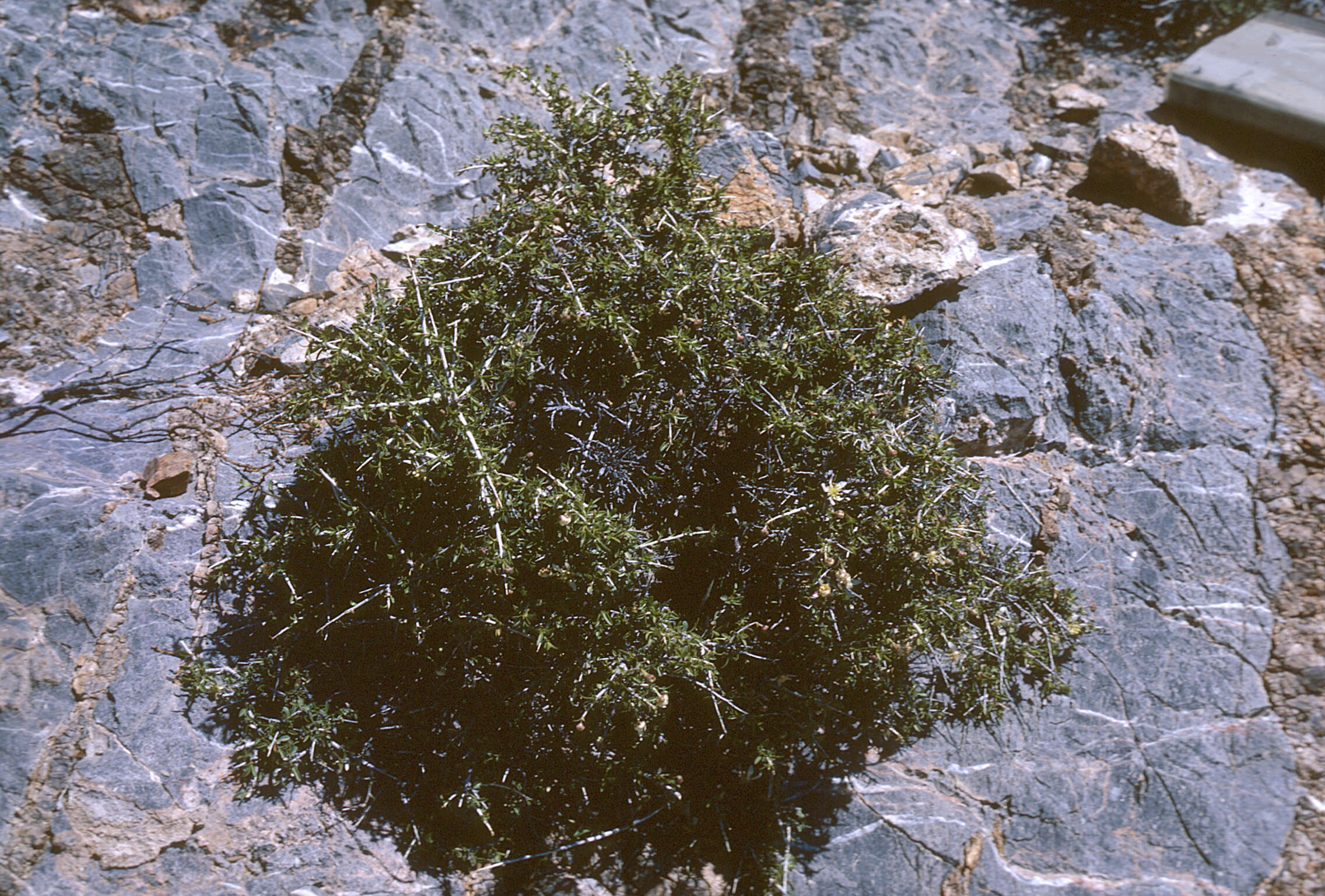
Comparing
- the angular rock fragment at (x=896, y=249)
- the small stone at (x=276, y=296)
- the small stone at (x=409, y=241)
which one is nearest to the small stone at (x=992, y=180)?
the angular rock fragment at (x=896, y=249)

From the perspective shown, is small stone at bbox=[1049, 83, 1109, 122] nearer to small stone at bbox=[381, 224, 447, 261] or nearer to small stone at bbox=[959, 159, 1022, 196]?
small stone at bbox=[959, 159, 1022, 196]

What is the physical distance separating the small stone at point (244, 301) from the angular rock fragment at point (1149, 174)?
5147 mm

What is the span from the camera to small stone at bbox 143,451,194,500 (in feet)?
12.7

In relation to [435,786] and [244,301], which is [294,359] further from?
[435,786]

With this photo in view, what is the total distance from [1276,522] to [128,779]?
5682mm

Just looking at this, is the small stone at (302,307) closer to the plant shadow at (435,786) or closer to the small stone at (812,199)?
the plant shadow at (435,786)

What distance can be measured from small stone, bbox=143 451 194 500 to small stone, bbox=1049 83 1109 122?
5798mm

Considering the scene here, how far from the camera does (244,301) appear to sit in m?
4.63

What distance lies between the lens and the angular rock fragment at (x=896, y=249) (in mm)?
4227

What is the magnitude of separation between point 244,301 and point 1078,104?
5.50 m

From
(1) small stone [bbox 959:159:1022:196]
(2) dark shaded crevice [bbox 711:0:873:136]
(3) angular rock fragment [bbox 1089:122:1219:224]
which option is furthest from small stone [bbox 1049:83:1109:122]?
(2) dark shaded crevice [bbox 711:0:873:136]

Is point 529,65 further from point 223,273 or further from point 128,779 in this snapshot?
point 128,779

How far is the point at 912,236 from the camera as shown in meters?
4.31

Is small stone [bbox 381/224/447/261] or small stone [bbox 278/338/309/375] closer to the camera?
small stone [bbox 278/338/309/375]
